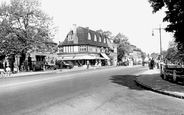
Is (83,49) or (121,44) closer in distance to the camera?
(83,49)

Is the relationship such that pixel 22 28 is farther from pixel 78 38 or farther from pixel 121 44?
pixel 121 44

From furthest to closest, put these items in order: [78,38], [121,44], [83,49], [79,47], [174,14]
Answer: [121,44], [78,38], [79,47], [83,49], [174,14]

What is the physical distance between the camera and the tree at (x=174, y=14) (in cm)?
980

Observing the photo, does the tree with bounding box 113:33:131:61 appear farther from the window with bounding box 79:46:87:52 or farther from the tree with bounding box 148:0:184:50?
the tree with bounding box 148:0:184:50

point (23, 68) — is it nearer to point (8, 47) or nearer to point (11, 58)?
point (11, 58)

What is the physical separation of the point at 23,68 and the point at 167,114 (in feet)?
103

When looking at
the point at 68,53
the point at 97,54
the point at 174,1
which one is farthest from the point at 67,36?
the point at 174,1

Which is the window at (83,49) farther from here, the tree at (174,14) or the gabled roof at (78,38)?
the tree at (174,14)

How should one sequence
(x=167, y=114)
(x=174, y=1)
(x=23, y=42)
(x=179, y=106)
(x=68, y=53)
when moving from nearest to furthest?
(x=167, y=114), (x=179, y=106), (x=174, y=1), (x=23, y=42), (x=68, y=53)

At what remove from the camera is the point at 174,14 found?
10.5 meters

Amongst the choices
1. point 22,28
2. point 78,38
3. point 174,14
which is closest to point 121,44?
point 78,38

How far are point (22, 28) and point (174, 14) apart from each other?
2603 centimetres

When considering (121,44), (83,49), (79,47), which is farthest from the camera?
(121,44)

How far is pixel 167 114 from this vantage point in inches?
216
